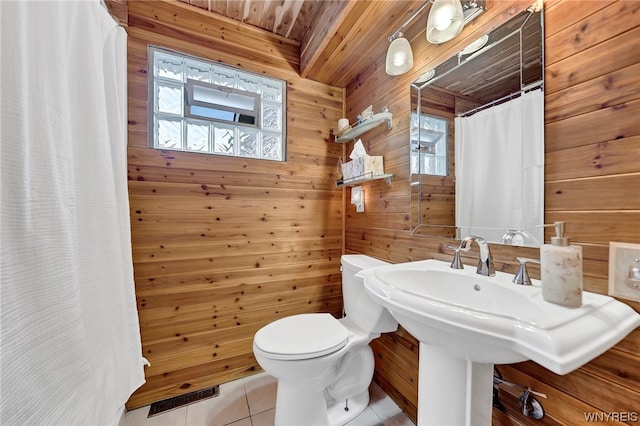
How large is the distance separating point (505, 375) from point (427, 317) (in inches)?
24.1

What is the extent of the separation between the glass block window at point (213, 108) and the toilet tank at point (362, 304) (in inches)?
37.2

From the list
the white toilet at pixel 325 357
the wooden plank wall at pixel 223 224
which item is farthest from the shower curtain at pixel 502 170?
the wooden plank wall at pixel 223 224

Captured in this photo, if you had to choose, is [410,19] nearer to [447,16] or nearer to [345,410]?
[447,16]

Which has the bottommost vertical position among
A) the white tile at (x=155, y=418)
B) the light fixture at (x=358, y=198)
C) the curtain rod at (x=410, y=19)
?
the white tile at (x=155, y=418)

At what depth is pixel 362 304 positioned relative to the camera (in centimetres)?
128

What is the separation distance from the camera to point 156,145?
4.67 feet

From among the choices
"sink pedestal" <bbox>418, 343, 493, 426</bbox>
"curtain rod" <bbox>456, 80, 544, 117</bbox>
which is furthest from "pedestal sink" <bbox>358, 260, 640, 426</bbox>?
"curtain rod" <bbox>456, 80, 544, 117</bbox>

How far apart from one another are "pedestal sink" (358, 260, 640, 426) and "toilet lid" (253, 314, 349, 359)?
0.44m

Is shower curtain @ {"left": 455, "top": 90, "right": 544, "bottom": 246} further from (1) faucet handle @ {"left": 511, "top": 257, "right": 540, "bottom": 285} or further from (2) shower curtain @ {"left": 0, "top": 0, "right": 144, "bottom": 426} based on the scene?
(2) shower curtain @ {"left": 0, "top": 0, "right": 144, "bottom": 426}

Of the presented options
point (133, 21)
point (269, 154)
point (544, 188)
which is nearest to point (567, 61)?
point (544, 188)

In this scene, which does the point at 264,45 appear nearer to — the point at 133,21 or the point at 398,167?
the point at 133,21

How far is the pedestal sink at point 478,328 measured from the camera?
1.47 ft

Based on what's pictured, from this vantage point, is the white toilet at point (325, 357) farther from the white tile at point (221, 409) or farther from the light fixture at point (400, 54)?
the light fixture at point (400, 54)

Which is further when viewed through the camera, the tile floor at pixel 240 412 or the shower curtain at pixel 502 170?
the tile floor at pixel 240 412
